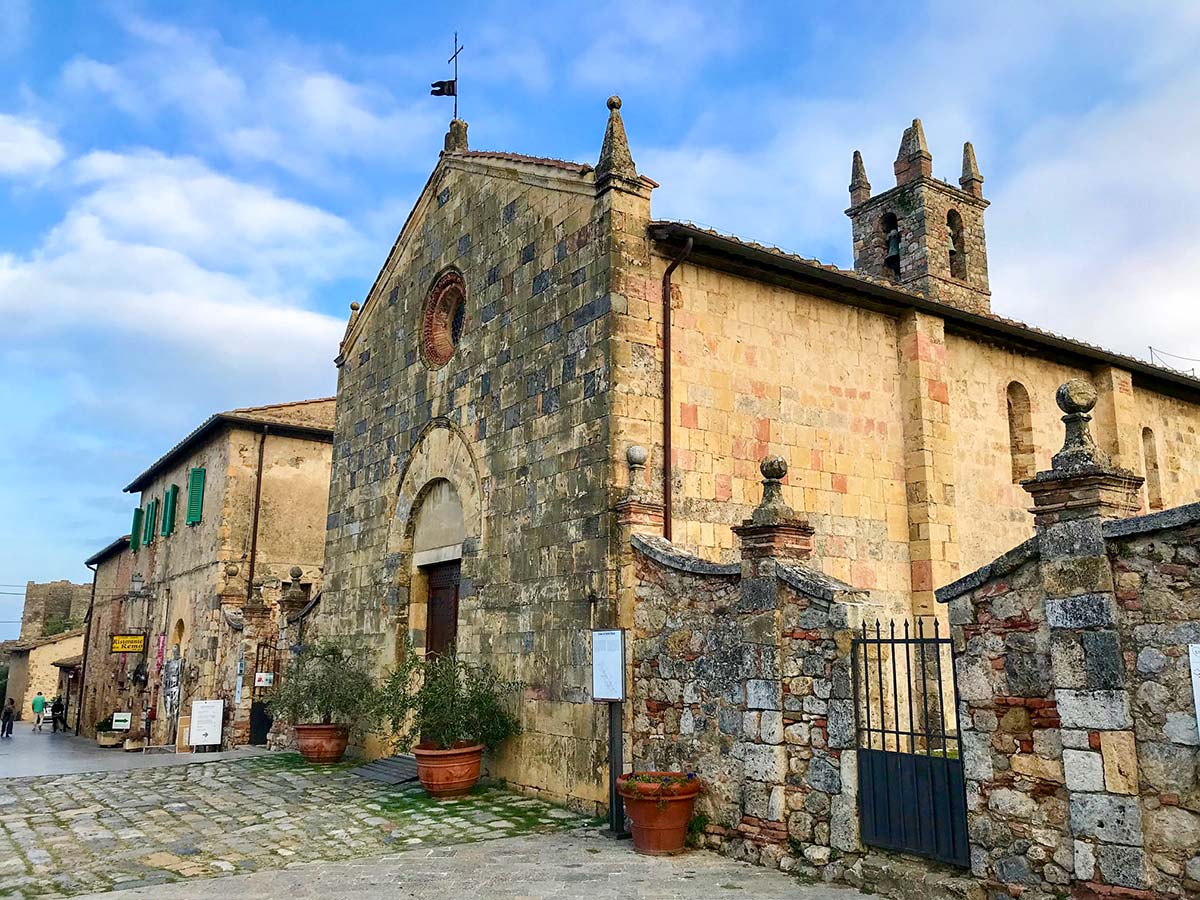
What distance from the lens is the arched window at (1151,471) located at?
15438mm

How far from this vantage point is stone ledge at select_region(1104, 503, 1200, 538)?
5078 mm

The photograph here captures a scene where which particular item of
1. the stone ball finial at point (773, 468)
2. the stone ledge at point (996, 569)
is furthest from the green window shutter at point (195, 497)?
the stone ledge at point (996, 569)

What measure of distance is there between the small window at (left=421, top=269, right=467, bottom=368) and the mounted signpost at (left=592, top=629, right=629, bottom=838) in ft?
20.1

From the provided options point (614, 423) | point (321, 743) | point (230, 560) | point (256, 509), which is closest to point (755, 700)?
point (614, 423)

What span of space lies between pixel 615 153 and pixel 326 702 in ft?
29.9

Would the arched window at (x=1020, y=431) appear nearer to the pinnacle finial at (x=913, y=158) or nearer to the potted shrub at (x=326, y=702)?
the pinnacle finial at (x=913, y=158)

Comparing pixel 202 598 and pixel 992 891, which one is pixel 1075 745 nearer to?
pixel 992 891

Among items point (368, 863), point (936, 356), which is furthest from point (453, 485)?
point (936, 356)

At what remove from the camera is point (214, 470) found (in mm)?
21969

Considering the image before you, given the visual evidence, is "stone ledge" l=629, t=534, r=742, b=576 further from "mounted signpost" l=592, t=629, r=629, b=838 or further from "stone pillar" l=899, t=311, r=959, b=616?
"stone pillar" l=899, t=311, r=959, b=616

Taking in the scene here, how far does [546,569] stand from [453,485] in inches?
114

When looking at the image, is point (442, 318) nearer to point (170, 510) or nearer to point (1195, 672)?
point (1195, 672)

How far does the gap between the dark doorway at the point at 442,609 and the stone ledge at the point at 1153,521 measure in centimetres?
882

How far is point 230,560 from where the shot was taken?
2048cm
